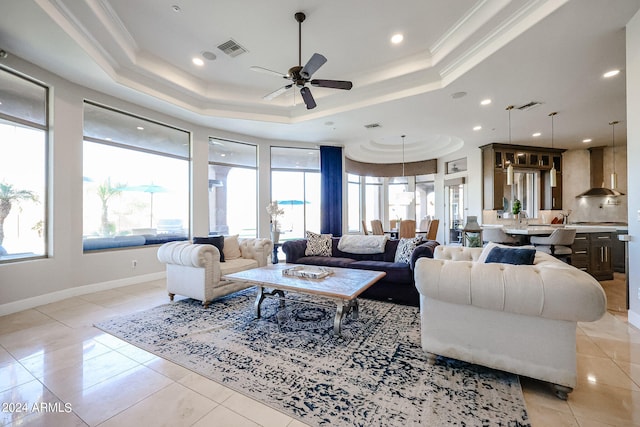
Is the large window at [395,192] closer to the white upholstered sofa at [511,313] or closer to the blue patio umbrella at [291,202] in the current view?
the blue patio umbrella at [291,202]

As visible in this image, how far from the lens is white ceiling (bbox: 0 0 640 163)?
108 inches

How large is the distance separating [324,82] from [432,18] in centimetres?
140

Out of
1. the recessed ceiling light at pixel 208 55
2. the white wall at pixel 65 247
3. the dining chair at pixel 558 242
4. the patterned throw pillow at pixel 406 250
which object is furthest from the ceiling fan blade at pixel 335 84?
the dining chair at pixel 558 242

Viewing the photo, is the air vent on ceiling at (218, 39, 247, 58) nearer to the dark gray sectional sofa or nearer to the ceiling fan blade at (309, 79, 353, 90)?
the ceiling fan blade at (309, 79, 353, 90)

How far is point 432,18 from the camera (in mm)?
3027

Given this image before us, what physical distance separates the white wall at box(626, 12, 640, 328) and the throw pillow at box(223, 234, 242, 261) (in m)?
4.63

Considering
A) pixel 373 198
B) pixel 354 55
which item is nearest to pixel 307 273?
pixel 354 55

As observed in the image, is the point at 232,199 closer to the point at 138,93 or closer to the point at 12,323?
the point at 138,93

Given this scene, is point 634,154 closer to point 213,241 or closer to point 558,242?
point 558,242

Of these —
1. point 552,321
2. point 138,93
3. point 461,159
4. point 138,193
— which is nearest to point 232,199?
point 138,193

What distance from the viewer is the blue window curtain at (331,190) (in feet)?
23.4

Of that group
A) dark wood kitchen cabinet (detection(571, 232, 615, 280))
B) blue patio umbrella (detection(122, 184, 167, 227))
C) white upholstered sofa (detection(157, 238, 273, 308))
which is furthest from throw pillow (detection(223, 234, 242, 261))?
dark wood kitchen cabinet (detection(571, 232, 615, 280))

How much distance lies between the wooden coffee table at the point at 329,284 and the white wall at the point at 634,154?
2.45 m

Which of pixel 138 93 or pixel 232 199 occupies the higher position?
pixel 138 93
